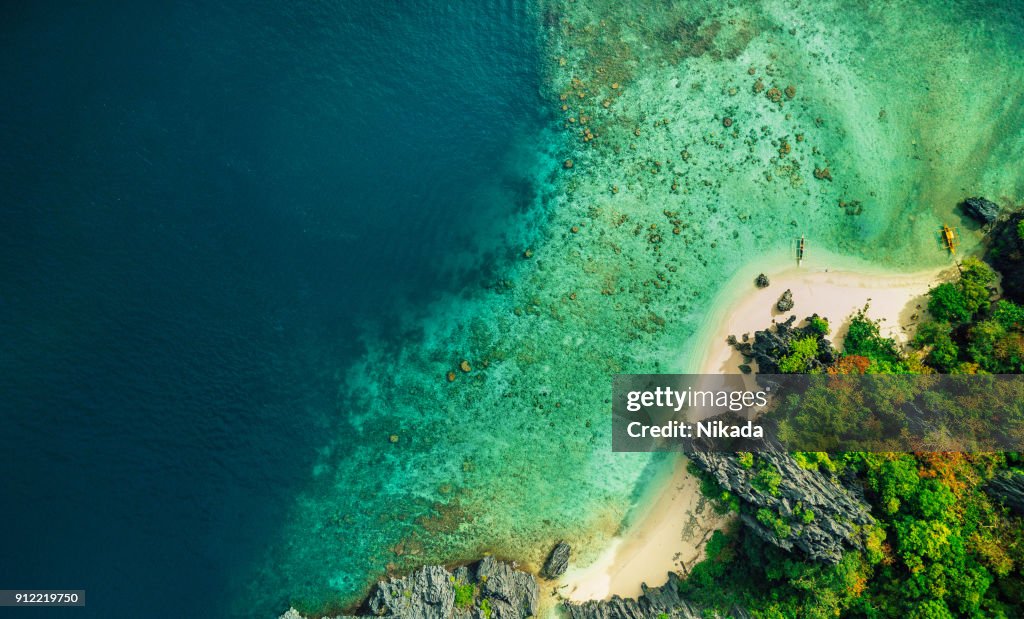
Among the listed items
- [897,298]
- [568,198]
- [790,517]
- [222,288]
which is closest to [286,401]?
[222,288]

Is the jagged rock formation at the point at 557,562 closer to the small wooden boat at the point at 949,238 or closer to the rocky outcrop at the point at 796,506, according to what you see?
the rocky outcrop at the point at 796,506

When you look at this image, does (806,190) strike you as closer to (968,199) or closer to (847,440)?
(968,199)

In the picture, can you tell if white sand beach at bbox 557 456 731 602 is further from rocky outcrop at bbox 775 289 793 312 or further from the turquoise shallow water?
rocky outcrop at bbox 775 289 793 312

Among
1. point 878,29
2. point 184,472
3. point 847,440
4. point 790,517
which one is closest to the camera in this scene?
point 790,517

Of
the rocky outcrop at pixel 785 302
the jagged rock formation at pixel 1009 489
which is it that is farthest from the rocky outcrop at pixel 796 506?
the rocky outcrop at pixel 785 302

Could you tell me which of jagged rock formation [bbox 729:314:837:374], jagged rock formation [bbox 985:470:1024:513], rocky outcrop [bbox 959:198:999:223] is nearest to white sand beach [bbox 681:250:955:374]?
jagged rock formation [bbox 729:314:837:374]

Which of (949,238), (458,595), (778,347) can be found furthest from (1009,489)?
(458,595)
